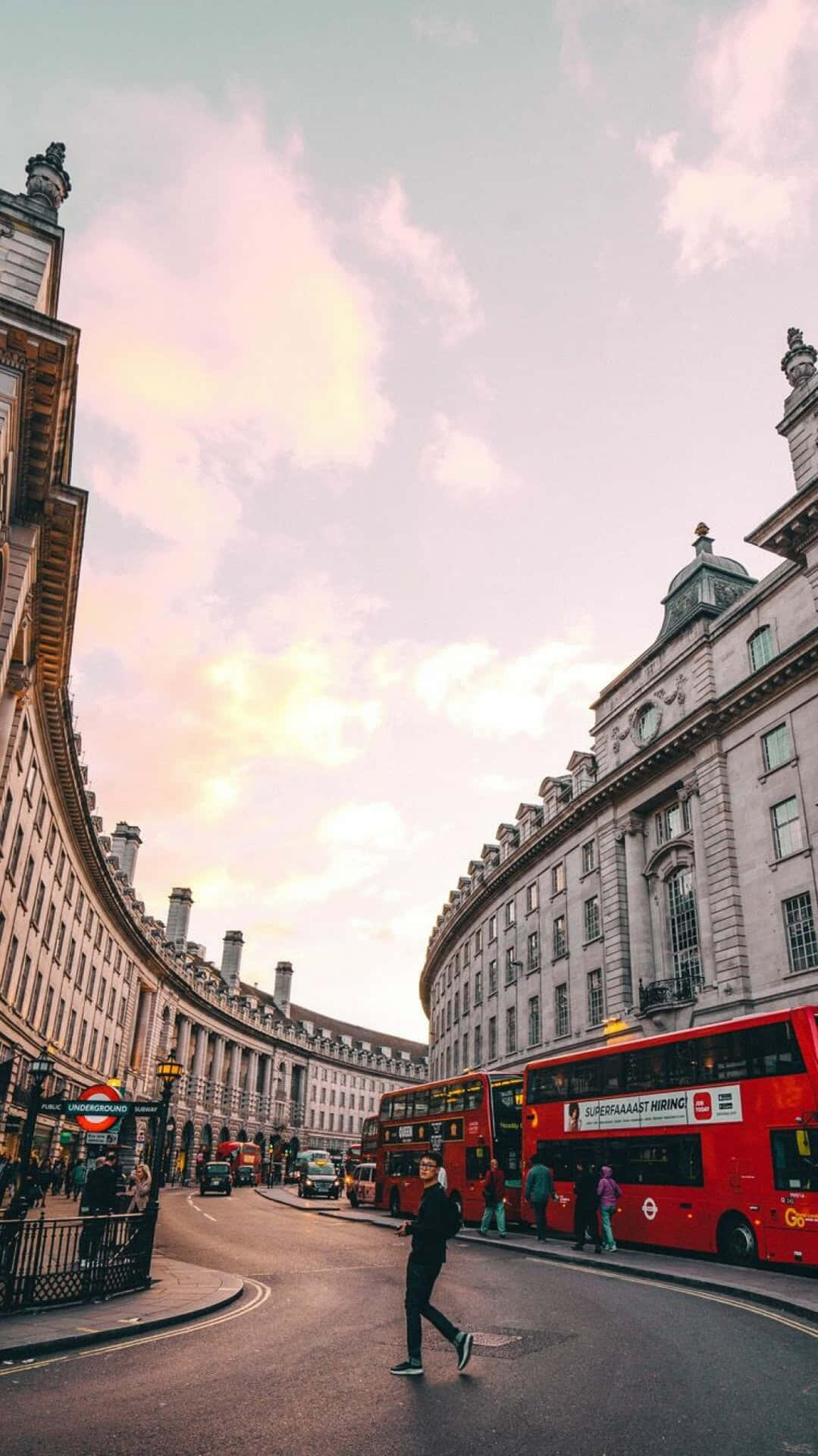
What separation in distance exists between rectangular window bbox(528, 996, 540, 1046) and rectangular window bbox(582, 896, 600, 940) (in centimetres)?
650

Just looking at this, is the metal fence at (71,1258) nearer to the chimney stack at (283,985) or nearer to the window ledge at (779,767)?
the window ledge at (779,767)

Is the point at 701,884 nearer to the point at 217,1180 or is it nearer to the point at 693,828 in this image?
the point at 693,828

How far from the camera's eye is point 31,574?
24359 mm

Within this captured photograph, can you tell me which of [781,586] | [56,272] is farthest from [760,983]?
[56,272]

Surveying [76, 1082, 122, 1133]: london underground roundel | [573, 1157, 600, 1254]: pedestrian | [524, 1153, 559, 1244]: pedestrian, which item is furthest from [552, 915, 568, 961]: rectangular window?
[76, 1082, 122, 1133]: london underground roundel

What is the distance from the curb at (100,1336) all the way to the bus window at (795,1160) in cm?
910

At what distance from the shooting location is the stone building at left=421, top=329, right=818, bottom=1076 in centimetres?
2962

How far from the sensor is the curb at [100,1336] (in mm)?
9266

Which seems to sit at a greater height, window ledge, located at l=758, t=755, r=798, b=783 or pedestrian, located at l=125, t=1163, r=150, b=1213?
window ledge, located at l=758, t=755, r=798, b=783

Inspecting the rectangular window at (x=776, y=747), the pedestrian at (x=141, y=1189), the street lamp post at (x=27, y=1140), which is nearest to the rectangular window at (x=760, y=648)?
the rectangular window at (x=776, y=747)

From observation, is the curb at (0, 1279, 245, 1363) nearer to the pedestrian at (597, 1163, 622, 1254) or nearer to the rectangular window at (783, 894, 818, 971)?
the pedestrian at (597, 1163, 622, 1254)

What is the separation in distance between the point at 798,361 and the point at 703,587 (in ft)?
31.3

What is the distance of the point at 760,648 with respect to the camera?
107 ft

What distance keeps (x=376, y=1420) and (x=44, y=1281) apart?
6.90m
